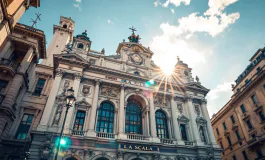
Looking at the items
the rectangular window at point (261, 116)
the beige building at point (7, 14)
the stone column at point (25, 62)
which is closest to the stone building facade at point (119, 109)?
the stone column at point (25, 62)

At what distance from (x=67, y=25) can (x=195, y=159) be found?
1329 inches

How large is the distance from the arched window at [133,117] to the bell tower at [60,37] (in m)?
15.0

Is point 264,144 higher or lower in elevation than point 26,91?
lower

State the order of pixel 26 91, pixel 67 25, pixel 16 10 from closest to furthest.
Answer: pixel 16 10 < pixel 26 91 < pixel 67 25

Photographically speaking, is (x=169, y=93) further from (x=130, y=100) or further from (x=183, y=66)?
(x=183, y=66)

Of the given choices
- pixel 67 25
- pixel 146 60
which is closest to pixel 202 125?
pixel 146 60

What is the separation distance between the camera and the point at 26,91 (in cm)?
2300

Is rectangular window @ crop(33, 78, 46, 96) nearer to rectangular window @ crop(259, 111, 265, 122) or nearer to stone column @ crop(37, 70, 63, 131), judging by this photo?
stone column @ crop(37, 70, 63, 131)

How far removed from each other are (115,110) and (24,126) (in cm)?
1129

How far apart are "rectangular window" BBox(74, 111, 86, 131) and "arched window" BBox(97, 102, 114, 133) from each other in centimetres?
202

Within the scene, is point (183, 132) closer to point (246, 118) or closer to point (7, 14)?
point (246, 118)

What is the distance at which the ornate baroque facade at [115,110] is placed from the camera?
18.5 m

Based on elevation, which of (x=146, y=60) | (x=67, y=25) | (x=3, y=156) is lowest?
(x=3, y=156)

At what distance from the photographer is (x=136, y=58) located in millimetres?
29844
